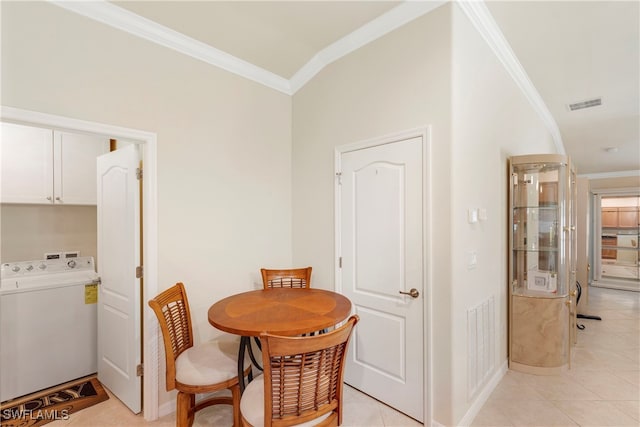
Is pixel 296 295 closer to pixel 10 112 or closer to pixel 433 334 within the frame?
pixel 433 334

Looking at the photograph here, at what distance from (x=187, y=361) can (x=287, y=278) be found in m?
1.07

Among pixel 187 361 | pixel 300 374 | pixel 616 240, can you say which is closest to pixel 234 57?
pixel 187 361

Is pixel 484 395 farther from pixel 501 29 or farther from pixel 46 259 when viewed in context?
pixel 46 259

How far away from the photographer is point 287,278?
2.70 m

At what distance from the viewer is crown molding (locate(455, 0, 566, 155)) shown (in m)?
2.04

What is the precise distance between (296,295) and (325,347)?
99 centimetres

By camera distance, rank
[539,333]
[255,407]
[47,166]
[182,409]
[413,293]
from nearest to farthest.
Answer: [255,407]
[182,409]
[413,293]
[539,333]
[47,166]

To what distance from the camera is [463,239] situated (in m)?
2.04

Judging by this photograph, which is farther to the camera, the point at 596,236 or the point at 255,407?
the point at 596,236

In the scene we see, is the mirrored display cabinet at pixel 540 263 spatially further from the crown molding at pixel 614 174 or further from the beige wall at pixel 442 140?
the crown molding at pixel 614 174

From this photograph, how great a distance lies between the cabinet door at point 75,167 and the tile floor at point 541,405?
1952 millimetres

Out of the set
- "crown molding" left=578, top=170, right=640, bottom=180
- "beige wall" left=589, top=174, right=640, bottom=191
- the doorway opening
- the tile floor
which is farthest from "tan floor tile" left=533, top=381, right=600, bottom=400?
"beige wall" left=589, top=174, right=640, bottom=191

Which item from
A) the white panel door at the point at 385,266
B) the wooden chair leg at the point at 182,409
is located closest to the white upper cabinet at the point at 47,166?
the wooden chair leg at the point at 182,409

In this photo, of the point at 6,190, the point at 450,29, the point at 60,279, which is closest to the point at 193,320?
the point at 60,279
